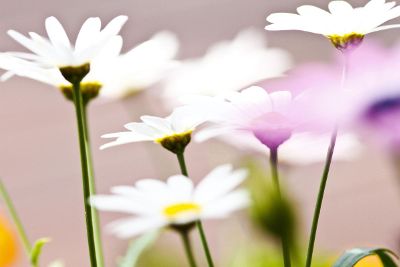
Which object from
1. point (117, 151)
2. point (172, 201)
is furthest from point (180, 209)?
point (117, 151)

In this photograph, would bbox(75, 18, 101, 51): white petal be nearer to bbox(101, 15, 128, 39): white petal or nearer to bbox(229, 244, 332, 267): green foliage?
bbox(101, 15, 128, 39): white petal

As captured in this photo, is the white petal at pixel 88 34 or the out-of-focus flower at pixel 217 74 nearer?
the white petal at pixel 88 34

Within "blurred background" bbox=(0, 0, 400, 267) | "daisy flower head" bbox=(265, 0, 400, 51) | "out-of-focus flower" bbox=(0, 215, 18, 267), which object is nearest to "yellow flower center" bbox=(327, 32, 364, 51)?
"daisy flower head" bbox=(265, 0, 400, 51)

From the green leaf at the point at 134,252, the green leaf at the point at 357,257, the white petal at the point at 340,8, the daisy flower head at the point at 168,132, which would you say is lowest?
the green leaf at the point at 357,257

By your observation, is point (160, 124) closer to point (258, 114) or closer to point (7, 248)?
point (258, 114)

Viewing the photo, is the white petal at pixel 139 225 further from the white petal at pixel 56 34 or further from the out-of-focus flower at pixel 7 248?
the out-of-focus flower at pixel 7 248

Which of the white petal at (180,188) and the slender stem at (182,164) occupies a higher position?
the slender stem at (182,164)

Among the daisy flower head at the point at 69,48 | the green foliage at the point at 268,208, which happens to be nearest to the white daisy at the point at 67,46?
the daisy flower head at the point at 69,48
